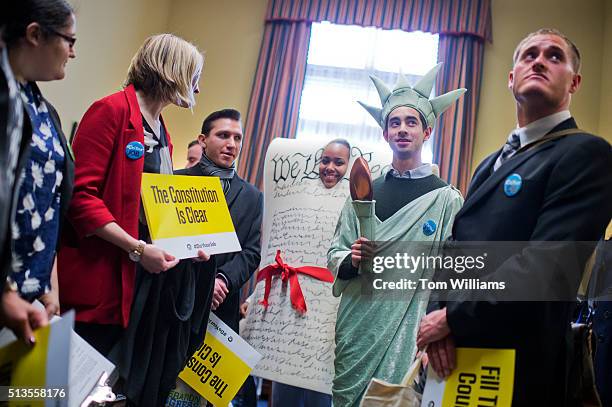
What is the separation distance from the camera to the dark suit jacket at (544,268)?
1.19 m

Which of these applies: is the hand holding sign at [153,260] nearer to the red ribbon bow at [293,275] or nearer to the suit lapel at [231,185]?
the suit lapel at [231,185]

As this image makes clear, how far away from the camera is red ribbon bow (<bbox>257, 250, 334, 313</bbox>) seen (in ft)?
7.81

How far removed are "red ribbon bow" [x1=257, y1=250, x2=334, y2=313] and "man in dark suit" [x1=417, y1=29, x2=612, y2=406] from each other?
3.56 ft

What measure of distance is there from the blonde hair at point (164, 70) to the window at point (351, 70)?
347 centimetres

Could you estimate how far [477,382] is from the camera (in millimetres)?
1188

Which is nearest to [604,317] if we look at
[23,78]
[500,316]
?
[500,316]

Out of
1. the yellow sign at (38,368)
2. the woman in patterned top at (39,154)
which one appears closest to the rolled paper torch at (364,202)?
the woman in patterned top at (39,154)

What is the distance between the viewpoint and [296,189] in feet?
8.63

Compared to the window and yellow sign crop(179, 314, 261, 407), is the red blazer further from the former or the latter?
the window

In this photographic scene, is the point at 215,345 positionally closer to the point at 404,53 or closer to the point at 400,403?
the point at 400,403

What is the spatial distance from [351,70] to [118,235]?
422cm

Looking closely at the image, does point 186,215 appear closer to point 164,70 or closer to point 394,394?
point 164,70

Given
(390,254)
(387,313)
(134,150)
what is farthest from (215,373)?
(134,150)

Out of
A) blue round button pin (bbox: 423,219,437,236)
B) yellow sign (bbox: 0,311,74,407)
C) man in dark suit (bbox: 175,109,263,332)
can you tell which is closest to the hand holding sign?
yellow sign (bbox: 0,311,74,407)
